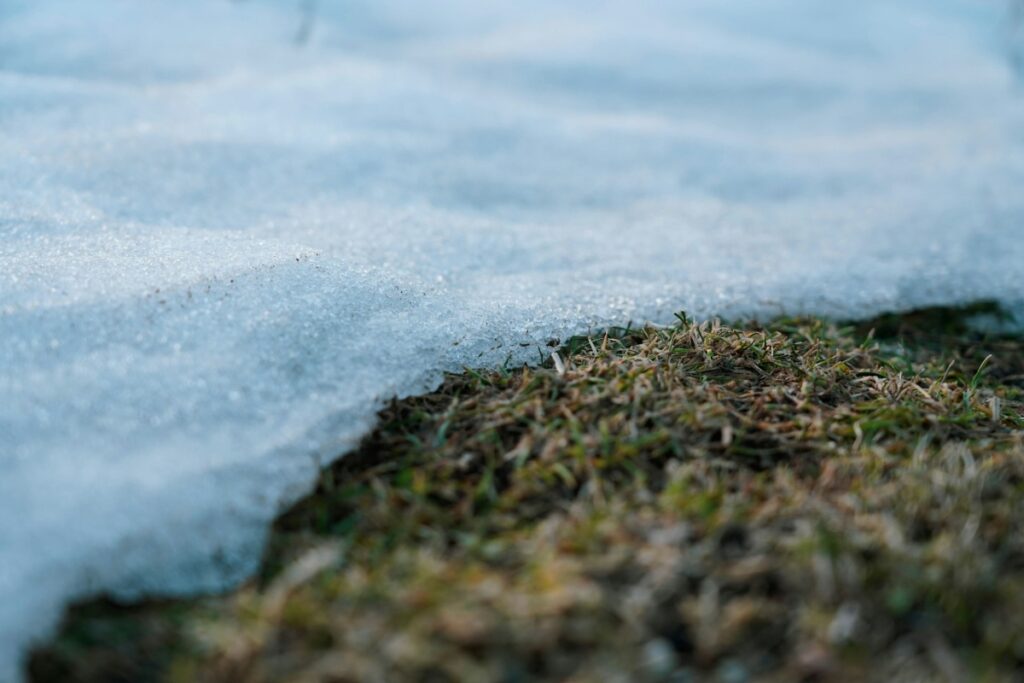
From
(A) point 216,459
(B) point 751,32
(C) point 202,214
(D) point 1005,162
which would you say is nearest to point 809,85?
(B) point 751,32

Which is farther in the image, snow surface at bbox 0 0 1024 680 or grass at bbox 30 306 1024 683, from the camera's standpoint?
snow surface at bbox 0 0 1024 680

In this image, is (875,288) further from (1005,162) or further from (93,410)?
(93,410)

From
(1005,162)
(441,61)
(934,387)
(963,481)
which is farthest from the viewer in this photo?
(441,61)

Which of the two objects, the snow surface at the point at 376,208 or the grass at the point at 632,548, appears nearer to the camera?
the grass at the point at 632,548

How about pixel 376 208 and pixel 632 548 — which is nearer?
pixel 632 548
